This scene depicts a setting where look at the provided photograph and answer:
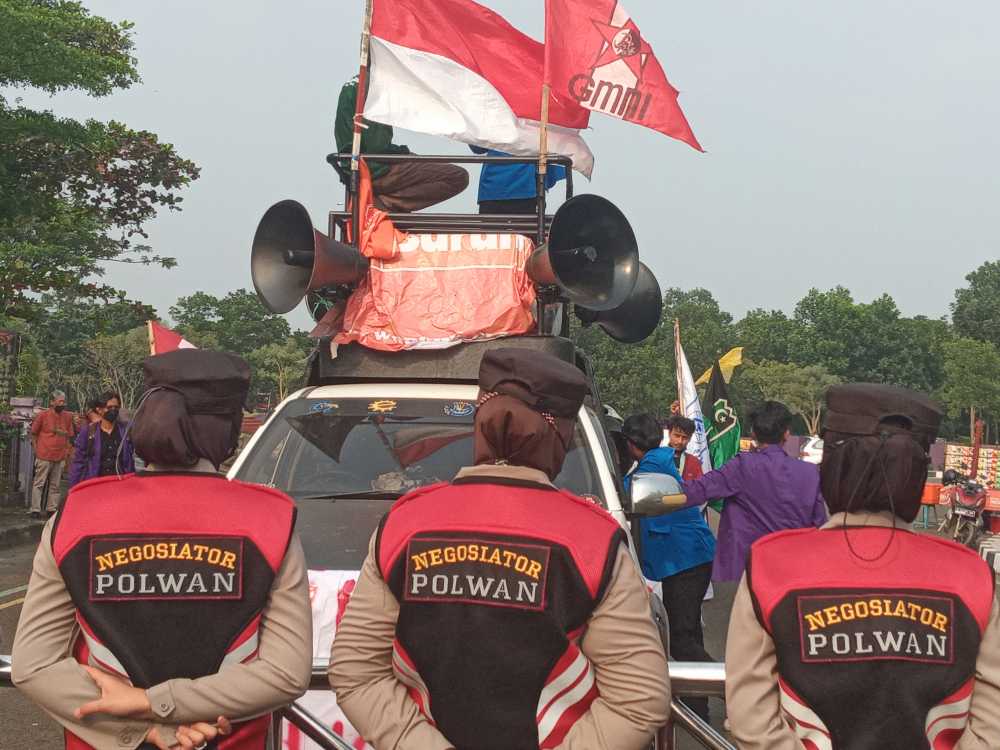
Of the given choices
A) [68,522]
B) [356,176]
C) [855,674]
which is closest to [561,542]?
[855,674]

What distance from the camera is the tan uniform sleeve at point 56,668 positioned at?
235 centimetres

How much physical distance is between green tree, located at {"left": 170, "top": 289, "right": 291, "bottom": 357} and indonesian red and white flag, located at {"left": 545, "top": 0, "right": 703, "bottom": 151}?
320 feet

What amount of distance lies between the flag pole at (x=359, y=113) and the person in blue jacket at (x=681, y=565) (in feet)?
6.97

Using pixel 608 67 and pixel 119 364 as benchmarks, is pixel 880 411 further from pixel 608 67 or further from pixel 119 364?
pixel 119 364

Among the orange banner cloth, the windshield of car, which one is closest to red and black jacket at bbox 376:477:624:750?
the windshield of car

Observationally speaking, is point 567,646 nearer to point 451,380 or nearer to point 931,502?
point 451,380

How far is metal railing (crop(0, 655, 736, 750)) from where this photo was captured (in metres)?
2.67

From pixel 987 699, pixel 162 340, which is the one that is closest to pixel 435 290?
pixel 987 699

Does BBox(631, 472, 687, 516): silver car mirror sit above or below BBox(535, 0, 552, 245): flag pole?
below

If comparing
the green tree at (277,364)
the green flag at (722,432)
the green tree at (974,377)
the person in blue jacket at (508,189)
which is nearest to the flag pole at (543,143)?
the person in blue jacket at (508,189)

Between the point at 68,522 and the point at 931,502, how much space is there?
19.5 meters

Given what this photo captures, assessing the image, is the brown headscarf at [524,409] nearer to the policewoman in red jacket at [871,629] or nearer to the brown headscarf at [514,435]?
the brown headscarf at [514,435]

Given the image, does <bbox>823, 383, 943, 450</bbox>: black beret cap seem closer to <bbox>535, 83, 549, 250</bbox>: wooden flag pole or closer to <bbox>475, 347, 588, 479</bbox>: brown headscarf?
<bbox>475, 347, 588, 479</bbox>: brown headscarf

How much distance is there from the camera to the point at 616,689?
7.77 ft
